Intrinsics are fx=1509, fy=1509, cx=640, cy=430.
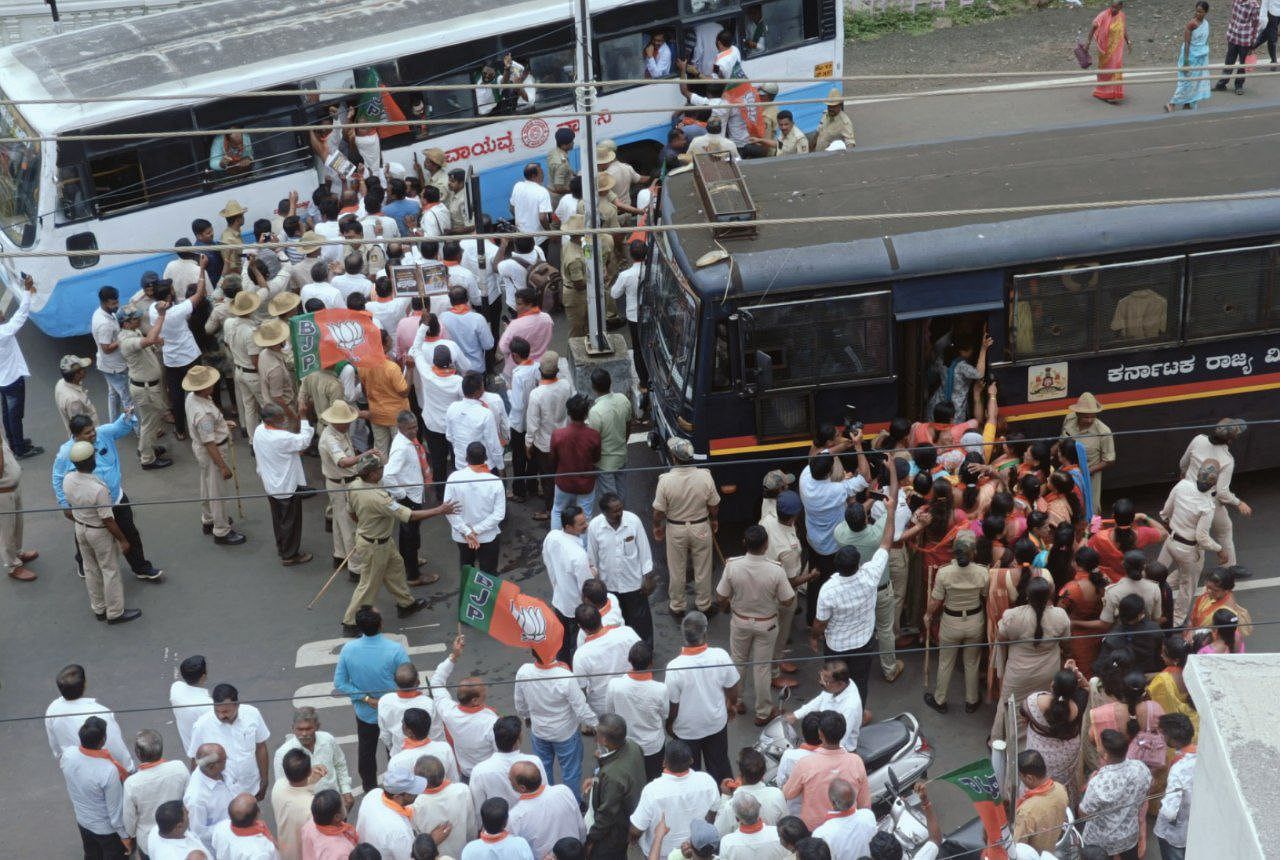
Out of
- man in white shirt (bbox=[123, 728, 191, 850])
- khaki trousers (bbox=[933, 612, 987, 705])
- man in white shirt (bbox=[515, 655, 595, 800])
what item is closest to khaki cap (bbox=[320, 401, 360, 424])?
man in white shirt (bbox=[515, 655, 595, 800])

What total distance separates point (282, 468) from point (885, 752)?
521 centimetres

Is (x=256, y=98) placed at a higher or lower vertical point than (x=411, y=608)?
higher

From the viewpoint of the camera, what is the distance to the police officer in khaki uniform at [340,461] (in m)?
11.3

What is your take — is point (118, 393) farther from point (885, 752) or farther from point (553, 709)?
point (885, 752)

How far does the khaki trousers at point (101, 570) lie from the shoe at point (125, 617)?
0.09 ft

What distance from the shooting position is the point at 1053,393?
1145cm

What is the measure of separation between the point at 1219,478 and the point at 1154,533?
0.65 m

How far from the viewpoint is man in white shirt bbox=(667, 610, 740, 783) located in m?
8.94

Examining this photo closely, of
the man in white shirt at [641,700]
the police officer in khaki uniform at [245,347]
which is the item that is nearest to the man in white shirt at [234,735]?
the man in white shirt at [641,700]

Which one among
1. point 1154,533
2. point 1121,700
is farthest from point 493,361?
point 1121,700

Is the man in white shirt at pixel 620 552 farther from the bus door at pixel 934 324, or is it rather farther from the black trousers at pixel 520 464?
the bus door at pixel 934 324

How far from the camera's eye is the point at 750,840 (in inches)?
303

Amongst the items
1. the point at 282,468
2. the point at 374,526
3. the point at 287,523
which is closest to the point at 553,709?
the point at 374,526

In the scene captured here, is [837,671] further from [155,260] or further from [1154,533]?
[155,260]
